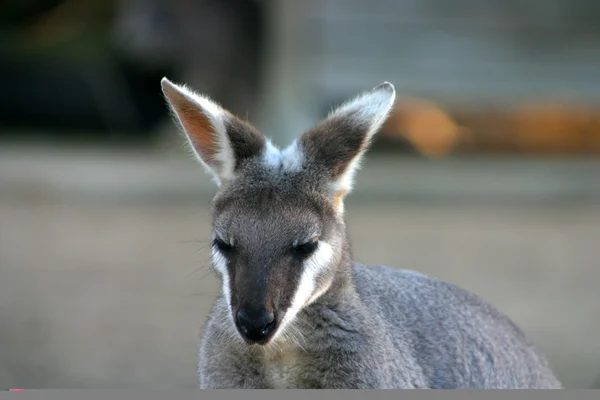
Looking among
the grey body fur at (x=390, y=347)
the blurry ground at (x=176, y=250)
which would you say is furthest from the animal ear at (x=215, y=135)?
the blurry ground at (x=176, y=250)

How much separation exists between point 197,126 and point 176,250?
8227 mm

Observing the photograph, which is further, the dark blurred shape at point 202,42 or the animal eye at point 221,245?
the dark blurred shape at point 202,42

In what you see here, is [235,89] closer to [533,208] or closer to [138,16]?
[138,16]

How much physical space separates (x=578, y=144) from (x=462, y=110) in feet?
5.24

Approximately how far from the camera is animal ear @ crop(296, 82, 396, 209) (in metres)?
4.31

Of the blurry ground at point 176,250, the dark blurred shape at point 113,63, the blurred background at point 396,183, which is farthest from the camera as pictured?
the dark blurred shape at point 113,63

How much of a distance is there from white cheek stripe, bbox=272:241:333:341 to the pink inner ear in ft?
2.07

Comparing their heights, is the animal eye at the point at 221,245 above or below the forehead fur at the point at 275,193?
below

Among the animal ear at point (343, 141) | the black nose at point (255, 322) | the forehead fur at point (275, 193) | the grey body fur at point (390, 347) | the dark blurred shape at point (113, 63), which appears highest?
the dark blurred shape at point (113, 63)

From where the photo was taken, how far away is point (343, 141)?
4316mm

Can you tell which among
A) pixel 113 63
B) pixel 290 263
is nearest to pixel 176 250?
pixel 113 63

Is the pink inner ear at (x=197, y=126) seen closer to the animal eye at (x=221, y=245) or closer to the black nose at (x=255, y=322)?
the animal eye at (x=221, y=245)

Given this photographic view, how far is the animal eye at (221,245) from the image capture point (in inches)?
160

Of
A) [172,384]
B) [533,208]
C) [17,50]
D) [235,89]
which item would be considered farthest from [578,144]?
[17,50]
